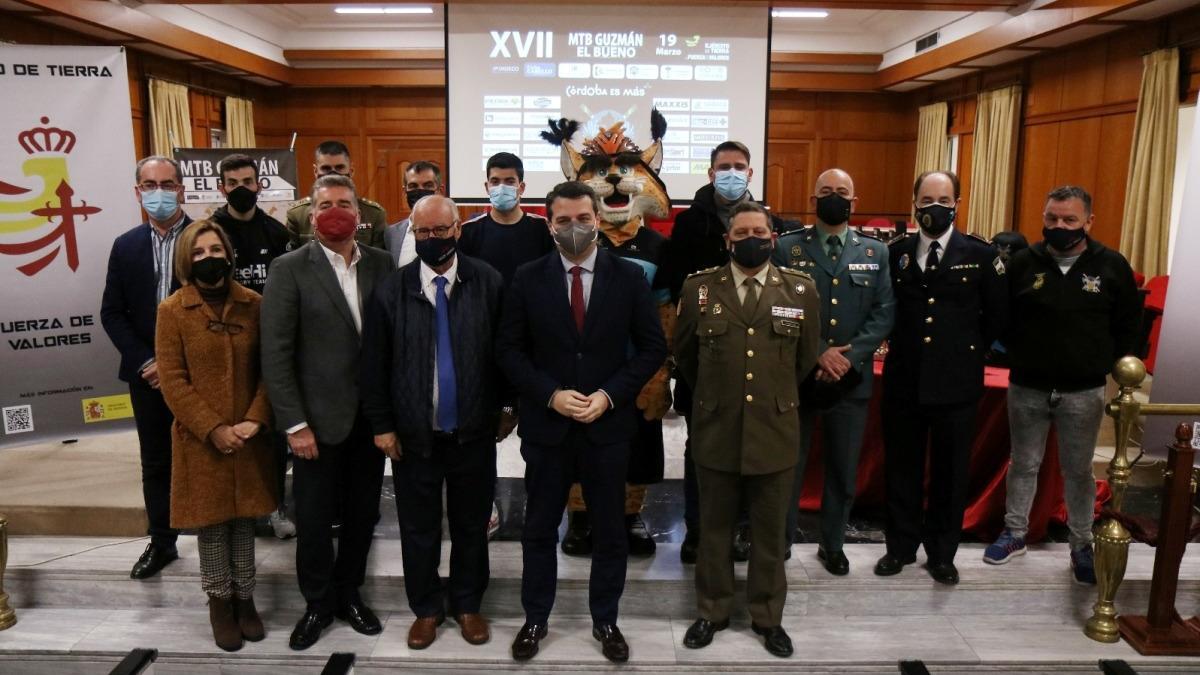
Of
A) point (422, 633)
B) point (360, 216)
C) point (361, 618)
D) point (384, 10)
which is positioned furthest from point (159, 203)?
point (384, 10)

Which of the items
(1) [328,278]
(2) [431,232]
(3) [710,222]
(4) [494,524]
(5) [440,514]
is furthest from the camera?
(4) [494,524]

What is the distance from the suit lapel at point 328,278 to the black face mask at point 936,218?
6.87ft

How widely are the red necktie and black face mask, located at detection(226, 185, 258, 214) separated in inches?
56.9

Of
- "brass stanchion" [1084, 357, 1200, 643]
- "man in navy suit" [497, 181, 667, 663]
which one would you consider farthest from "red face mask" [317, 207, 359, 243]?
"brass stanchion" [1084, 357, 1200, 643]

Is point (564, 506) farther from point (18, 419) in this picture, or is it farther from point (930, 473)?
point (18, 419)

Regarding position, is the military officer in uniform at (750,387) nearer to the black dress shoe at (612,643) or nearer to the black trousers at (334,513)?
the black dress shoe at (612,643)

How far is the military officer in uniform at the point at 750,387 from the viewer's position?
2689 mm

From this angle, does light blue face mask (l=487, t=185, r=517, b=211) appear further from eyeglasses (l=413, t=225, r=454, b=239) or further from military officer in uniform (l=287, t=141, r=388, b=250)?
military officer in uniform (l=287, t=141, r=388, b=250)

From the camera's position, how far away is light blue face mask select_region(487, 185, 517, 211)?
3.17 meters

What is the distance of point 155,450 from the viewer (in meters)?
3.16

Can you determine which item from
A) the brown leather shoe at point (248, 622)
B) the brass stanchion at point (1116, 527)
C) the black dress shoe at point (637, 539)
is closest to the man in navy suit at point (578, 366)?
the black dress shoe at point (637, 539)

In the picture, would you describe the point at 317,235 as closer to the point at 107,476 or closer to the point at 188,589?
the point at 188,589

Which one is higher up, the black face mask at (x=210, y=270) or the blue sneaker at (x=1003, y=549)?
the black face mask at (x=210, y=270)

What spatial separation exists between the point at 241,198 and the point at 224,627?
1631 millimetres
